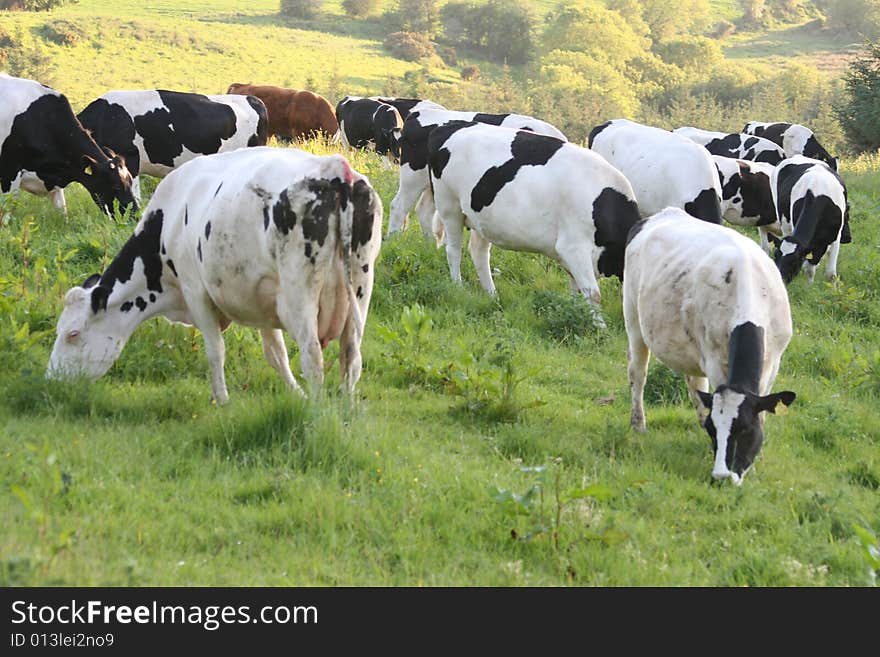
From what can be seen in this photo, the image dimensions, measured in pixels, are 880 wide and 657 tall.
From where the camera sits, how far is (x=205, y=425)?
6.60 m

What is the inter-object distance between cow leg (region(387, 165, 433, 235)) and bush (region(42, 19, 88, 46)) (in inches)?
1357

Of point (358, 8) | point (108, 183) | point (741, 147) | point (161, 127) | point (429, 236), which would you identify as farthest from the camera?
point (358, 8)

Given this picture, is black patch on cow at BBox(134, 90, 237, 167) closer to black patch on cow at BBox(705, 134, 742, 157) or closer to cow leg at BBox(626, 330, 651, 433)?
cow leg at BBox(626, 330, 651, 433)

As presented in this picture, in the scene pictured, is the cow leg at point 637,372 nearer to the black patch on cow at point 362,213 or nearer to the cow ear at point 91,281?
the black patch on cow at point 362,213

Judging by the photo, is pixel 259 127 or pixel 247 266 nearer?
pixel 247 266

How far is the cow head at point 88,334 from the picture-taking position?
750cm

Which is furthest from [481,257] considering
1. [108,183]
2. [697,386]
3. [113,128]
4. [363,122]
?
[363,122]

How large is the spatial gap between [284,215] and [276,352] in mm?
1645

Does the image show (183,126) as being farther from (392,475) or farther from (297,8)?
(297,8)

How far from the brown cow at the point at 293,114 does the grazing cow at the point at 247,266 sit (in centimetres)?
1453

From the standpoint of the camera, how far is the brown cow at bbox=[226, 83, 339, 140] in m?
21.8

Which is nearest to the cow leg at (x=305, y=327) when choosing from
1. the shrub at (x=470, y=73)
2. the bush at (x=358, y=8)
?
the shrub at (x=470, y=73)

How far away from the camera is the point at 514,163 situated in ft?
37.2
